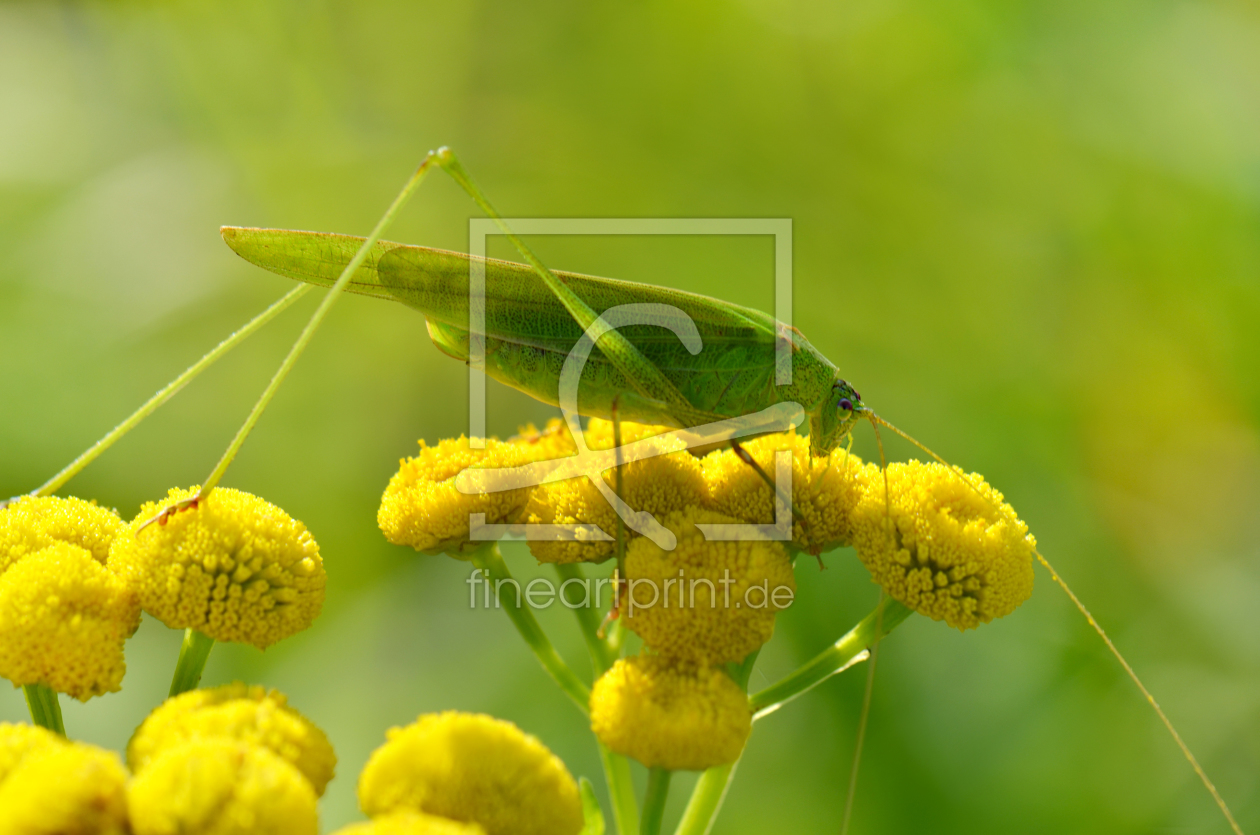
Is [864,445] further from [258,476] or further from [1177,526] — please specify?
[258,476]

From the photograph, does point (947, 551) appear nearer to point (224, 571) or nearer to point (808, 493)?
point (808, 493)

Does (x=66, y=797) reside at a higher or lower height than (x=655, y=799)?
higher

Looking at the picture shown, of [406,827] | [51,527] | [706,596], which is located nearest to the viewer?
[406,827]

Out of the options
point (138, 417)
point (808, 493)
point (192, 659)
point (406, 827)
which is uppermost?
point (138, 417)

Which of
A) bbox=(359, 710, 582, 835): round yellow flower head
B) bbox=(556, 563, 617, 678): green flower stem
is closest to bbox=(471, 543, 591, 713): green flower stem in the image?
bbox=(556, 563, 617, 678): green flower stem

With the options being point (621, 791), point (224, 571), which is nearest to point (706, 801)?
point (621, 791)

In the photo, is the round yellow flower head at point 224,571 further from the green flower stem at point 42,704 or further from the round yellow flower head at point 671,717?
the round yellow flower head at point 671,717

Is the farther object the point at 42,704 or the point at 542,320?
the point at 542,320

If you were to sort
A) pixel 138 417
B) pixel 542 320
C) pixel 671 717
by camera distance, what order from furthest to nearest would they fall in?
pixel 542 320 → pixel 138 417 → pixel 671 717
